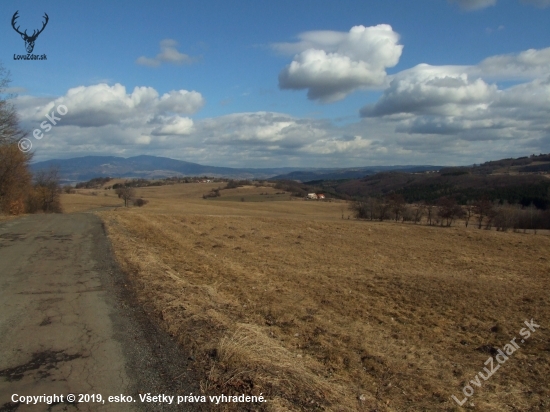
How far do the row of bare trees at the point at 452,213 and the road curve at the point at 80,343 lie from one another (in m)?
51.7

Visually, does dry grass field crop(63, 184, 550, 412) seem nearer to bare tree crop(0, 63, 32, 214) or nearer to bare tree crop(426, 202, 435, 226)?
bare tree crop(0, 63, 32, 214)

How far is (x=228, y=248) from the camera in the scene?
20.0 meters

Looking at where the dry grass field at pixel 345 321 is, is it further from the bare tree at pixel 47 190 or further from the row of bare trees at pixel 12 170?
the bare tree at pixel 47 190

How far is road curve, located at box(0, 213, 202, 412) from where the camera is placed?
15.0 feet

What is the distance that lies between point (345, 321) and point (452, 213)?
159ft

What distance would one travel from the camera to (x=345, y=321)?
9367 millimetres

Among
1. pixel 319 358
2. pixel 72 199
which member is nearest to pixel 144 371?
pixel 319 358

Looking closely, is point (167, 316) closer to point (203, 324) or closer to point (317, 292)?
point (203, 324)

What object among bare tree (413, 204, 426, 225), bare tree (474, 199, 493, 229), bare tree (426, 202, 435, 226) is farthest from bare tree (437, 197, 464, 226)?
bare tree (413, 204, 426, 225)

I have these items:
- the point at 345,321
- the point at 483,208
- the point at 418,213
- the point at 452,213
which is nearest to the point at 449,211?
the point at 452,213

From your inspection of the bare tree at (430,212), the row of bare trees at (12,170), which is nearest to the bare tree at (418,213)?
the bare tree at (430,212)

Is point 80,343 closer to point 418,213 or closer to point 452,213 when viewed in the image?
point 452,213

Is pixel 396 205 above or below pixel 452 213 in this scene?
above

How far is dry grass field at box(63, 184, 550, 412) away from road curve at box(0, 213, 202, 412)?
48 cm
